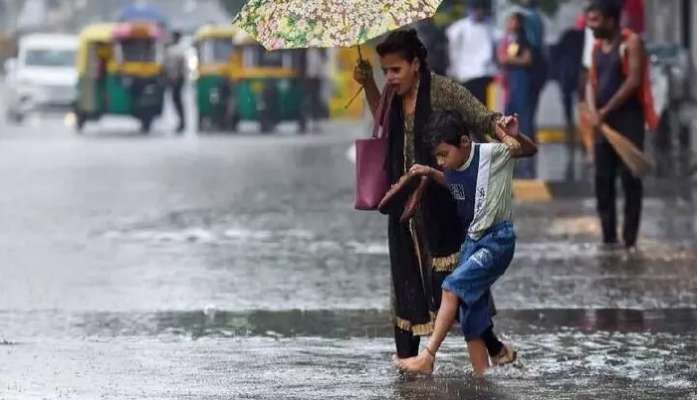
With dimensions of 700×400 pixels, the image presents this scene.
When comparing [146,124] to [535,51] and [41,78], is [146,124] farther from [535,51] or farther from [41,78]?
[535,51]

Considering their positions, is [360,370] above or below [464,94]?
below

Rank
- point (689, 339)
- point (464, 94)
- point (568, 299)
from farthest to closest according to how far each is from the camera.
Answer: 1. point (568, 299)
2. point (689, 339)
3. point (464, 94)

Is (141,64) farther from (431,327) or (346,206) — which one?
(431,327)

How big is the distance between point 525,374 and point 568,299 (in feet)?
Result: 9.09

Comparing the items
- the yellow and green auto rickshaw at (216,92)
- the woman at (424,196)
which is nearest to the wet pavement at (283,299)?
the woman at (424,196)

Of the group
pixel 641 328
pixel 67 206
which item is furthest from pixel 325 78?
pixel 641 328

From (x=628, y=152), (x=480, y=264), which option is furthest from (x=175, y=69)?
(x=480, y=264)

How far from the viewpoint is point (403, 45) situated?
8773 mm

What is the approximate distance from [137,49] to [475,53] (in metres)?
19.5

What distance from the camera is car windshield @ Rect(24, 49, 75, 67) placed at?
4500 centimetres

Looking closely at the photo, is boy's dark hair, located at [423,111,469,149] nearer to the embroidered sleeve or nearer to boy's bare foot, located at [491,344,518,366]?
the embroidered sleeve

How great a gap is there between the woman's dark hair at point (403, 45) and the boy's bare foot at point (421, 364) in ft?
3.99

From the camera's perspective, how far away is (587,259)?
13.6 meters

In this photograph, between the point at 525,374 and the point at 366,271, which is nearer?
the point at 525,374
